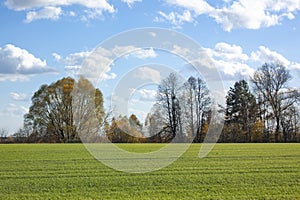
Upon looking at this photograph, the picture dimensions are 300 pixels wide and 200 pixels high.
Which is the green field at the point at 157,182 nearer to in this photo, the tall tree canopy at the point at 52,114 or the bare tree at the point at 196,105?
the bare tree at the point at 196,105

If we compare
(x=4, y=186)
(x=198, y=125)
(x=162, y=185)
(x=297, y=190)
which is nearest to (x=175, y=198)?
(x=162, y=185)

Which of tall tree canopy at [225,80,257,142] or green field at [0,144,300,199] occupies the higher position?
tall tree canopy at [225,80,257,142]

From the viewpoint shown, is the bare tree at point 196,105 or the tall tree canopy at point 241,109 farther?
the tall tree canopy at point 241,109

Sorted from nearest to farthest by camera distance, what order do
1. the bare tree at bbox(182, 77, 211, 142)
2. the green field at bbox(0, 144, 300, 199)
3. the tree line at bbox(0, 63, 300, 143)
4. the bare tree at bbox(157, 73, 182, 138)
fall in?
the green field at bbox(0, 144, 300, 199)
the bare tree at bbox(157, 73, 182, 138)
the bare tree at bbox(182, 77, 211, 142)
the tree line at bbox(0, 63, 300, 143)

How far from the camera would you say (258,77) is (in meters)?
78.5

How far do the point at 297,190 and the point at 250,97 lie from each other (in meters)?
65.7

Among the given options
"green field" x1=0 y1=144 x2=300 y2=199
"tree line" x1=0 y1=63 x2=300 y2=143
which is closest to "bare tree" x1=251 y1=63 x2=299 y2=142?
"tree line" x1=0 y1=63 x2=300 y2=143

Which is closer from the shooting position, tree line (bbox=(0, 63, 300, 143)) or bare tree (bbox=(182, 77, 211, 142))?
bare tree (bbox=(182, 77, 211, 142))

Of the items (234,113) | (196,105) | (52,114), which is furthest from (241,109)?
(52,114)

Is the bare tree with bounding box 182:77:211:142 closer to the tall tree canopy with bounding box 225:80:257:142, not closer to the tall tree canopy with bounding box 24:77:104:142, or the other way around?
the tall tree canopy with bounding box 225:80:257:142

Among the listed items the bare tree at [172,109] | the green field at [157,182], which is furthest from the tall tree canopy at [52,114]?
the green field at [157,182]

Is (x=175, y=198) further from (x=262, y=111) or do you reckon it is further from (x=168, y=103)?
(x=262, y=111)

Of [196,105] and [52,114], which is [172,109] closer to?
[196,105]

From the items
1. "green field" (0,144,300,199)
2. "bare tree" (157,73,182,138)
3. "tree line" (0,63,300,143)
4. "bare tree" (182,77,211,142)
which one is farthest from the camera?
"tree line" (0,63,300,143)
